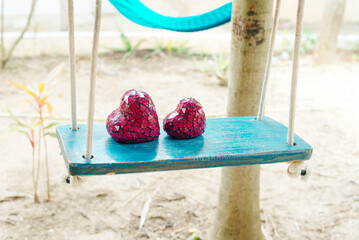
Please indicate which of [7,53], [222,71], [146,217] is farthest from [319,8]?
[146,217]

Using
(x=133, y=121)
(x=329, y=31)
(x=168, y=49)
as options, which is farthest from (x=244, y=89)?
(x=329, y=31)

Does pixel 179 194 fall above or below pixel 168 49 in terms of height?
below

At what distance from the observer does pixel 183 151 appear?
106 cm

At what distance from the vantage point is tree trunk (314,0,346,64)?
450 centimetres

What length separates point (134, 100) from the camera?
1098mm

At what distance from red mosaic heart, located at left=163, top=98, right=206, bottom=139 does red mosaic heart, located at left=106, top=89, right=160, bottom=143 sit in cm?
5

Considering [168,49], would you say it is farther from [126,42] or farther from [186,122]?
[186,122]

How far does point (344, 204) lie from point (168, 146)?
4.62ft

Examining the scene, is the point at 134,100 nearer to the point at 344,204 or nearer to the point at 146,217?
the point at 146,217

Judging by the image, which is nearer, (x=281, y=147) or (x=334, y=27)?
(x=281, y=147)

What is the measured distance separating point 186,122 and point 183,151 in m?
0.11

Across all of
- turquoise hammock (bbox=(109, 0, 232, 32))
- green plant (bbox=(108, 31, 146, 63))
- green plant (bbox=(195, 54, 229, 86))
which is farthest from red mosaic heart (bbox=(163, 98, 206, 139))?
green plant (bbox=(108, 31, 146, 63))

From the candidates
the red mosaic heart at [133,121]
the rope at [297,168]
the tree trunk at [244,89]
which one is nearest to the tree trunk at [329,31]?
the tree trunk at [244,89]

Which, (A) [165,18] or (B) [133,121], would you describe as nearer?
(B) [133,121]
